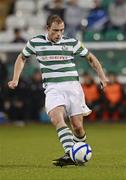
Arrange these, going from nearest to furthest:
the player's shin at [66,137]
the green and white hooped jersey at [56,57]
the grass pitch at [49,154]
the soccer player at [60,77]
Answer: the grass pitch at [49,154] → the player's shin at [66,137] → the soccer player at [60,77] → the green and white hooped jersey at [56,57]

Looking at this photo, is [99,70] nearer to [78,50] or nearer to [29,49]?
[78,50]

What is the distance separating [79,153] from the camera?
35.2 feet

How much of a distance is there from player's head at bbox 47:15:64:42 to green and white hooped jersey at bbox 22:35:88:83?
0.14 m

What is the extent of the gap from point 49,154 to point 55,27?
310 cm

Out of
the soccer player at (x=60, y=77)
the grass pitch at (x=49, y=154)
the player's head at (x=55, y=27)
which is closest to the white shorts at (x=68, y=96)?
the soccer player at (x=60, y=77)

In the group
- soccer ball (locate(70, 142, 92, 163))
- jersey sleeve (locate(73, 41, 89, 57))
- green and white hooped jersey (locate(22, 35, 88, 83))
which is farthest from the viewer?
jersey sleeve (locate(73, 41, 89, 57))

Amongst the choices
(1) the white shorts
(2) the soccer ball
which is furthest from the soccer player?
(2) the soccer ball

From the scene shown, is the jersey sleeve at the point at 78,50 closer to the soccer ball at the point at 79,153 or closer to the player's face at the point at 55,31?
the player's face at the point at 55,31

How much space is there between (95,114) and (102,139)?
625cm

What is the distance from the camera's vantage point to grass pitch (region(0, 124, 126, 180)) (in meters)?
9.96

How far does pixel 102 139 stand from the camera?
1714cm

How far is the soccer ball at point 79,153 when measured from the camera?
422 inches

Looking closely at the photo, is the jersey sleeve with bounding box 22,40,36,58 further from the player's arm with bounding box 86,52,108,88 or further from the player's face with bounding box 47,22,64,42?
the player's arm with bounding box 86,52,108,88

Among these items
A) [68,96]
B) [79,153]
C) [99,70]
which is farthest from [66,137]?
[99,70]
